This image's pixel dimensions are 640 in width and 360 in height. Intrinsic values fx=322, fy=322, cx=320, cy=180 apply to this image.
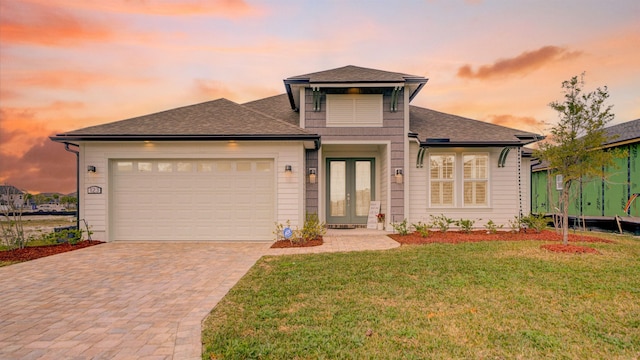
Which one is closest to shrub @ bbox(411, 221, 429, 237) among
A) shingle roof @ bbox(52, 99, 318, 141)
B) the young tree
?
the young tree

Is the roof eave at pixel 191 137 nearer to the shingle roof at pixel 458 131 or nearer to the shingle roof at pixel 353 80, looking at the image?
the shingle roof at pixel 353 80

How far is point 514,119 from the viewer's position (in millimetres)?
16125

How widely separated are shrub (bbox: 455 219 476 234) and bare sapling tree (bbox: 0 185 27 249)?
41.2 ft

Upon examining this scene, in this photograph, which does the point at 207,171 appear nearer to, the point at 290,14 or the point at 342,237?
the point at 342,237

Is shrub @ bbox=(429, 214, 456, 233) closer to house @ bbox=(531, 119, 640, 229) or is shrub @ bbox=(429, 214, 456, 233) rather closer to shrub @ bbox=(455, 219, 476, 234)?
shrub @ bbox=(455, 219, 476, 234)

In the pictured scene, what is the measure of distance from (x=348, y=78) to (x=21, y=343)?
9787mm

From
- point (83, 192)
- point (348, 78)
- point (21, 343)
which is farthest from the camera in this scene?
point (348, 78)

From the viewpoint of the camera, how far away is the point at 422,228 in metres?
10.1

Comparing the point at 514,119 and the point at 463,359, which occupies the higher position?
the point at 514,119

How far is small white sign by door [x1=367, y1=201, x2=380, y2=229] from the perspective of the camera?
1184cm

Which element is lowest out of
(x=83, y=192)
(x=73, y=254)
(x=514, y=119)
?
(x=73, y=254)

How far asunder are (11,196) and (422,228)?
11770mm

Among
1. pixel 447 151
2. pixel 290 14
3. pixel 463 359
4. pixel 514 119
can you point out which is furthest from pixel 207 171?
pixel 514 119

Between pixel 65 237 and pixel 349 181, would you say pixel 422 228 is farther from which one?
pixel 65 237
